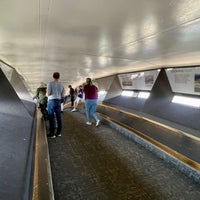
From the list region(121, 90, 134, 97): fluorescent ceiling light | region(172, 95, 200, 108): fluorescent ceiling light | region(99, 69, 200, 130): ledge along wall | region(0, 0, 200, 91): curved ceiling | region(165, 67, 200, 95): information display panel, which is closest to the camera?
region(0, 0, 200, 91): curved ceiling

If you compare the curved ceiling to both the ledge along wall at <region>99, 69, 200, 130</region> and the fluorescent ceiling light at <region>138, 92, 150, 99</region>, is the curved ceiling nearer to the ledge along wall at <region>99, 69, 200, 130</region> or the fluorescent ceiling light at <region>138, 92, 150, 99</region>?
the ledge along wall at <region>99, 69, 200, 130</region>

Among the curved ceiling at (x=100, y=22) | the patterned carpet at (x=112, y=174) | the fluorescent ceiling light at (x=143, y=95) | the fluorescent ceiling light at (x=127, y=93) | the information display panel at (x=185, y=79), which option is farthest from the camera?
the fluorescent ceiling light at (x=127, y=93)

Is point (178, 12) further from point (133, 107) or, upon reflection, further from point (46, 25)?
point (133, 107)

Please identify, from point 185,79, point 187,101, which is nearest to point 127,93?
point 187,101

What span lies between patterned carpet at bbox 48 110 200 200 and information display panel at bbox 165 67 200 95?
10.3ft

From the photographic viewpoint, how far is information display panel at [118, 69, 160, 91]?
26.0ft

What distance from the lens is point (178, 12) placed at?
6.16ft

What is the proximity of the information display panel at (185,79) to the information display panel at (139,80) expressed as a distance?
0.69 m

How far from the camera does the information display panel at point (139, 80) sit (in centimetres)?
791

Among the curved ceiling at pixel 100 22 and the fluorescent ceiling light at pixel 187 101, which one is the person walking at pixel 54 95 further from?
the fluorescent ceiling light at pixel 187 101

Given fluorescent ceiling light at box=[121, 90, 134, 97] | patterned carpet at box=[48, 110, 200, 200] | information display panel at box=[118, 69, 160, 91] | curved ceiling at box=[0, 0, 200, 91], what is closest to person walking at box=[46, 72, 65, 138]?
patterned carpet at box=[48, 110, 200, 200]

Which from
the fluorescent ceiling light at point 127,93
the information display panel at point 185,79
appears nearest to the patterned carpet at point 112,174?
the information display panel at point 185,79

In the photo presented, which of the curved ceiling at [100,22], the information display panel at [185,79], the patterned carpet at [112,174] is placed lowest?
the patterned carpet at [112,174]

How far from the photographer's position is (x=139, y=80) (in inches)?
356
